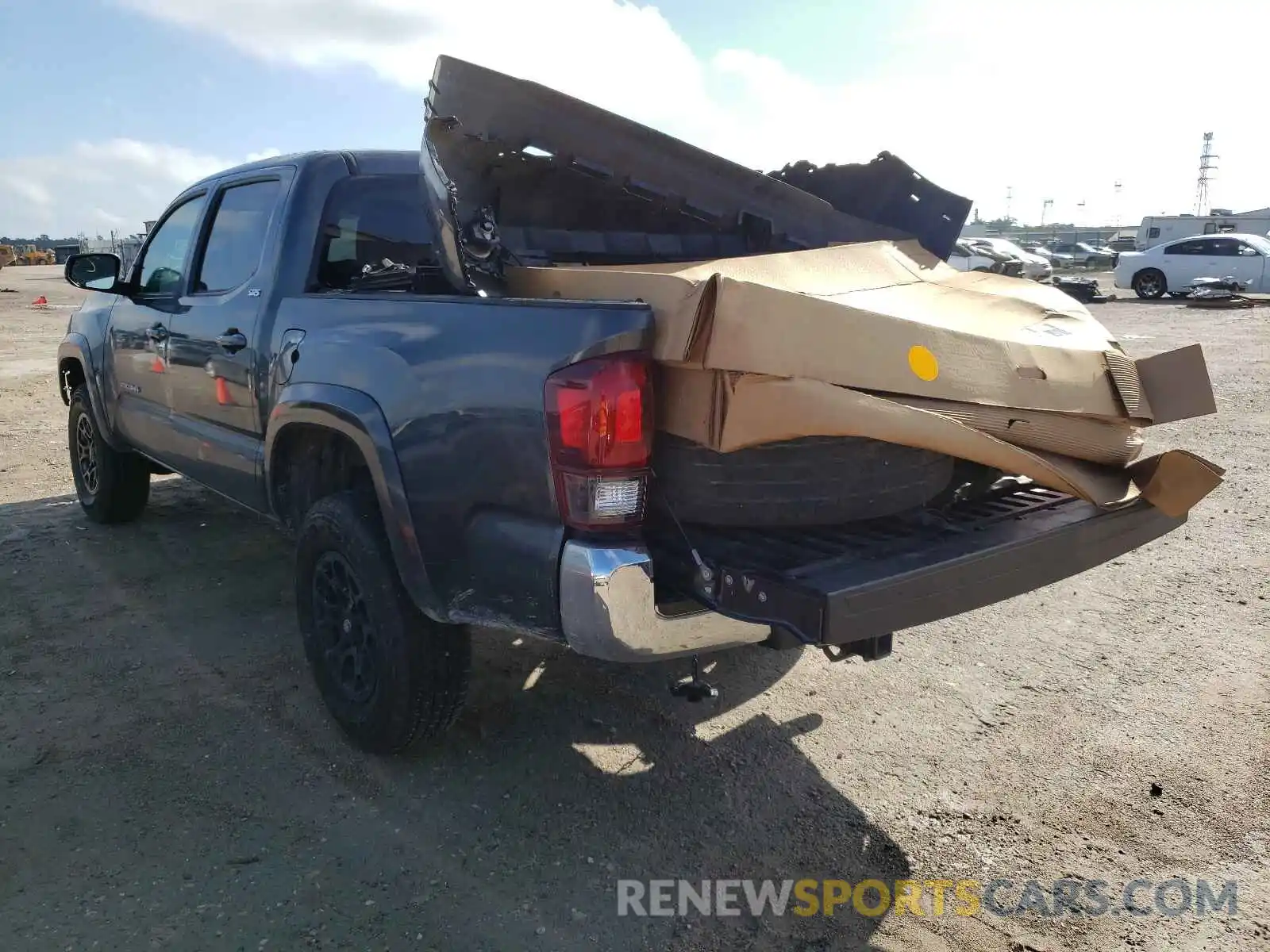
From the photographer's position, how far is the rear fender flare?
9.26ft

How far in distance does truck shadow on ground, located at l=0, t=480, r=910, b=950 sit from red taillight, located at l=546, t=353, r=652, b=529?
3.44 feet

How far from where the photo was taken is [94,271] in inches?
203

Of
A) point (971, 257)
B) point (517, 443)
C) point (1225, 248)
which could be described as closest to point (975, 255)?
point (971, 257)

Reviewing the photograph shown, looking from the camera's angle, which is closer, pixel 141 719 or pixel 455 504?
pixel 455 504

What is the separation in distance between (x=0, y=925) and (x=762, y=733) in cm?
232

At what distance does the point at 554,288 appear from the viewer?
279 centimetres

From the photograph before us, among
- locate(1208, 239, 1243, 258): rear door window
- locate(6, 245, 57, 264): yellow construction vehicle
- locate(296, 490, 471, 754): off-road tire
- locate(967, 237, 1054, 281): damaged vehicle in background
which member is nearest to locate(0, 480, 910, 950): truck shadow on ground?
locate(296, 490, 471, 754): off-road tire

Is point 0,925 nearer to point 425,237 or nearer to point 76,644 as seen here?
point 76,644

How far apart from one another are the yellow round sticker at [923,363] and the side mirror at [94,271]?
4.35 metres

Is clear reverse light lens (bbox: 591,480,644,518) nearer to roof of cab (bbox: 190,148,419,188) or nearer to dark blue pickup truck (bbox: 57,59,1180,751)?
dark blue pickup truck (bbox: 57,59,1180,751)

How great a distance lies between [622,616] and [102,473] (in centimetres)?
458

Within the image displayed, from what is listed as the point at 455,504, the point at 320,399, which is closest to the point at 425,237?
the point at 320,399

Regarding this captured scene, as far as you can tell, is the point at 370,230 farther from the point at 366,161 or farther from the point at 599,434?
A: the point at 599,434

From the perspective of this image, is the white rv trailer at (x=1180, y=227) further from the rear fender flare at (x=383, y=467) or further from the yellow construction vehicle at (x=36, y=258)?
the yellow construction vehicle at (x=36, y=258)
